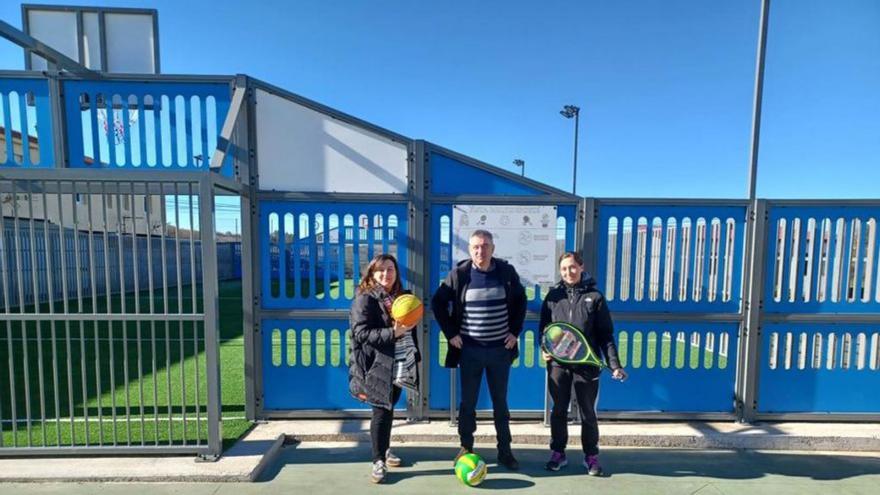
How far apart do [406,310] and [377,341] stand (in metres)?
0.31

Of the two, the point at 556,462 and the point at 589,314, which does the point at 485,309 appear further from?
the point at 556,462

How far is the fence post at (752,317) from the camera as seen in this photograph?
4.40m

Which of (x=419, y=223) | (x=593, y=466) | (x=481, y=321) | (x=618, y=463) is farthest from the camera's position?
(x=419, y=223)

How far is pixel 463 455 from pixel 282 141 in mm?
3223

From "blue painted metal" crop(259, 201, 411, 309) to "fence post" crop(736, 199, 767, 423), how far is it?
10.9 feet

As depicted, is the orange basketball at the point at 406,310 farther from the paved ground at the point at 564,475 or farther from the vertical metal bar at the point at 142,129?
the vertical metal bar at the point at 142,129

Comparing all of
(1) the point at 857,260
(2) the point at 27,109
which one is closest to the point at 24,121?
(2) the point at 27,109

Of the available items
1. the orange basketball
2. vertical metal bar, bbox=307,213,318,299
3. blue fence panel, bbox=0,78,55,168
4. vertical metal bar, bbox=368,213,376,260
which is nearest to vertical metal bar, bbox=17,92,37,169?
blue fence panel, bbox=0,78,55,168

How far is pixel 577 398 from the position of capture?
143 inches

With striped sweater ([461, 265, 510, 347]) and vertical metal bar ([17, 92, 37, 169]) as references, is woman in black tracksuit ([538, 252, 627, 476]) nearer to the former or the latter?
striped sweater ([461, 265, 510, 347])

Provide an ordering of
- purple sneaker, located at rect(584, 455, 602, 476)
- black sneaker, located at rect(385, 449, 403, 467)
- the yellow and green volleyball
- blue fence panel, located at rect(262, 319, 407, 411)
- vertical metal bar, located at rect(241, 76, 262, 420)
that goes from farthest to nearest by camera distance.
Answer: blue fence panel, located at rect(262, 319, 407, 411)
vertical metal bar, located at rect(241, 76, 262, 420)
black sneaker, located at rect(385, 449, 403, 467)
purple sneaker, located at rect(584, 455, 602, 476)
the yellow and green volleyball

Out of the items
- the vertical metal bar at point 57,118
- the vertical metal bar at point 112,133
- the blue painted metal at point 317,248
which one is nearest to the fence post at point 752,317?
the blue painted metal at point 317,248

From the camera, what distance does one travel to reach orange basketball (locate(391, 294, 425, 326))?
132 inches

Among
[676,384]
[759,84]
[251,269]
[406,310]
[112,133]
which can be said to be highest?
[759,84]
